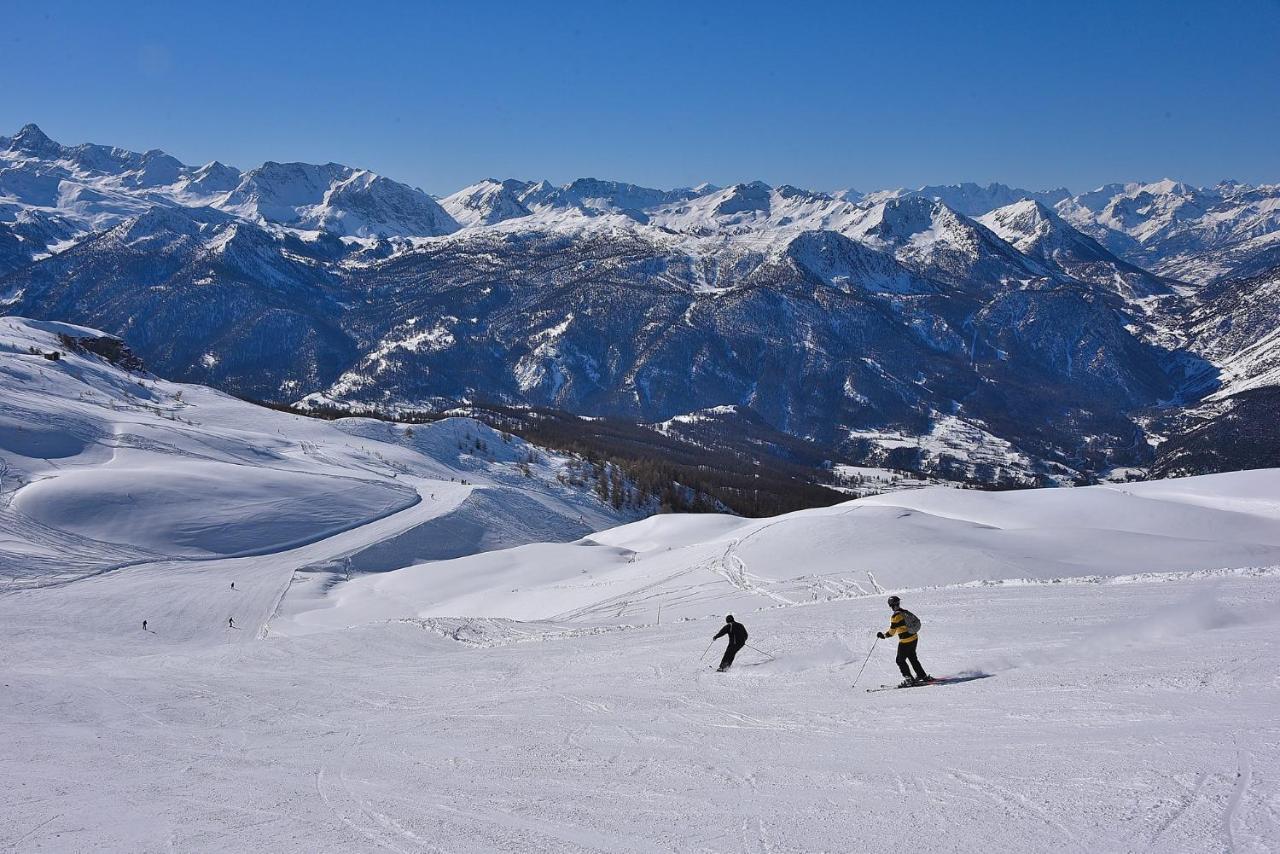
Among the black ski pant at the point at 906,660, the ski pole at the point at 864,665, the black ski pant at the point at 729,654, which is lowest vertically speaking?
the black ski pant at the point at 729,654

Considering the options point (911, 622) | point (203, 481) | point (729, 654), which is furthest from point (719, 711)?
point (203, 481)

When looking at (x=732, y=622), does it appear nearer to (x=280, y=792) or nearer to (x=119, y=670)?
(x=280, y=792)

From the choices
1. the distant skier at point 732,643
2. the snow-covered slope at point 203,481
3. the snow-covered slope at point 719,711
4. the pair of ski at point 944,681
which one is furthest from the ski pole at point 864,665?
the snow-covered slope at point 203,481

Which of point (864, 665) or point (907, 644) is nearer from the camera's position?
point (907, 644)

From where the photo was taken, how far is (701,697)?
56.2 ft

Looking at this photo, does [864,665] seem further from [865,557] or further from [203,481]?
[203,481]

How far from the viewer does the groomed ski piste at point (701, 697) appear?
1005 centimetres

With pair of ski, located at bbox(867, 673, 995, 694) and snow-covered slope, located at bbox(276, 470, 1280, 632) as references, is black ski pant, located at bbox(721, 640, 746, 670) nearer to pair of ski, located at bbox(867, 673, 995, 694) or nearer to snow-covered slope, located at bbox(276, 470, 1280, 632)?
pair of ski, located at bbox(867, 673, 995, 694)

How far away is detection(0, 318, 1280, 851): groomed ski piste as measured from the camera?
33.0ft

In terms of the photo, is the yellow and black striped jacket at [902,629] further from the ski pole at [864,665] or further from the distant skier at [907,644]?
the ski pole at [864,665]

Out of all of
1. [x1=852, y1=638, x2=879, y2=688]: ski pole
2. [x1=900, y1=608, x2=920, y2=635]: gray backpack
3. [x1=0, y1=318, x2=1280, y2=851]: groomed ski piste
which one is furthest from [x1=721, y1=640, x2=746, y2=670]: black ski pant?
[x1=900, y1=608, x2=920, y2=635]: gray backpack

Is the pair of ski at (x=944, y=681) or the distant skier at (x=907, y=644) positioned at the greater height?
the distant skier at (x=907, y=644)

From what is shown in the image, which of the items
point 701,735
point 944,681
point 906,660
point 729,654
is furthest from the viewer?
point 729,654

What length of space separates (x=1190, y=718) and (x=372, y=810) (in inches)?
509
